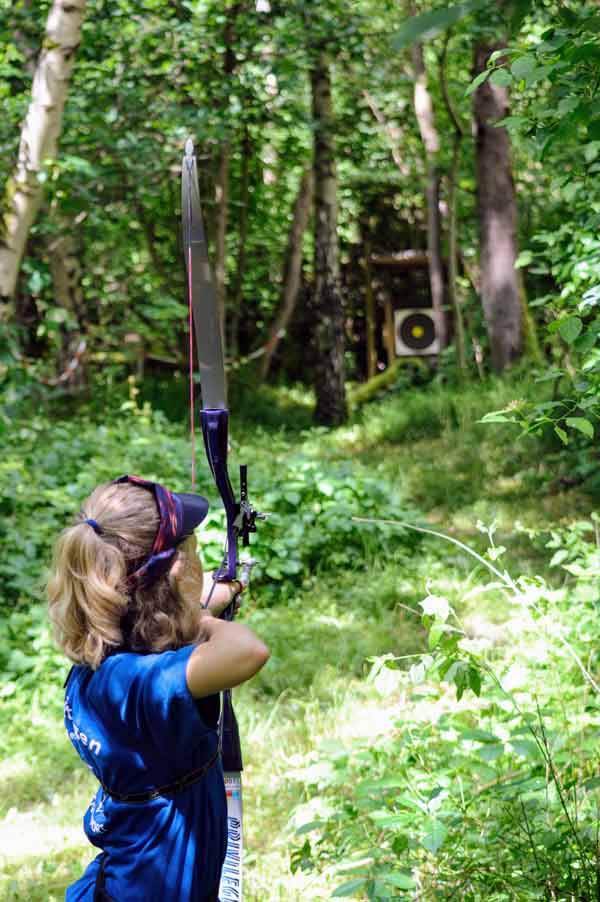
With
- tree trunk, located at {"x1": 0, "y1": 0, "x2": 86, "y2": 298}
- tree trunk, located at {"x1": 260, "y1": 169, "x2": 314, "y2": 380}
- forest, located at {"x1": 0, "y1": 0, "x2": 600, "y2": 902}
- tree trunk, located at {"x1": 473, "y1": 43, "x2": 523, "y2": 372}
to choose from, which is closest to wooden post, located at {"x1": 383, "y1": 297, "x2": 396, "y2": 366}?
forest, located at {"x1": 0, "y1": 0, "x2": 600, "y2": 902}

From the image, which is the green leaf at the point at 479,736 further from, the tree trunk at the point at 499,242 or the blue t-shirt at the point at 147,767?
the tree trunk at the point at 499,242

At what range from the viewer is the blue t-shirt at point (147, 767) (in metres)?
1.90

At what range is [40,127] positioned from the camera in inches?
205

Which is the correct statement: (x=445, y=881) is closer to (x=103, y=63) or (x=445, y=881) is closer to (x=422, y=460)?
(x=422, y=460)

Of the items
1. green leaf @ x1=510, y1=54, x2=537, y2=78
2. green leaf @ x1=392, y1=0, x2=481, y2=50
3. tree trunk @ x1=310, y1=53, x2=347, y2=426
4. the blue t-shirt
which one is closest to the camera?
green leaf @ x1=392, y1=0, x2=481, y2=50

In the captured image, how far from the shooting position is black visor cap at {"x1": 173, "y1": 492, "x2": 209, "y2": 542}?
6.58 ft

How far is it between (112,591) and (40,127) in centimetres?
390

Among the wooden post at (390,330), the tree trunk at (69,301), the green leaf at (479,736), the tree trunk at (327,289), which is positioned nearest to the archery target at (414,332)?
the wooden post at (390,330)

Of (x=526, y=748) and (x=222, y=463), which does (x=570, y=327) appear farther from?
(x=526, y=748)

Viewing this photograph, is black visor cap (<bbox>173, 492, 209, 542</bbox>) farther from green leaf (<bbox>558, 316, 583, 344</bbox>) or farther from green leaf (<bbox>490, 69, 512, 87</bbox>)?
green leaf (<bbox>490, 69, 512, 87</bbox>)

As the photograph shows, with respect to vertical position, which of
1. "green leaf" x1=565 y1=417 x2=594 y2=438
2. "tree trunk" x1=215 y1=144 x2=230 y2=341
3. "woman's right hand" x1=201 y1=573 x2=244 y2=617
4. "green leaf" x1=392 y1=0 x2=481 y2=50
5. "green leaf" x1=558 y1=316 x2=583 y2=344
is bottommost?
"woman's right hand" x1=201 y1=573 x2=244 y2=617

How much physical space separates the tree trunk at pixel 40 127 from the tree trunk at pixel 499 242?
229 inches

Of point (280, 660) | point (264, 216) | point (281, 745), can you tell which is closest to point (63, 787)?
point (281, 745)

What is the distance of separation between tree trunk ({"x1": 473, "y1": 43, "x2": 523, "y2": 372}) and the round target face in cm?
604
